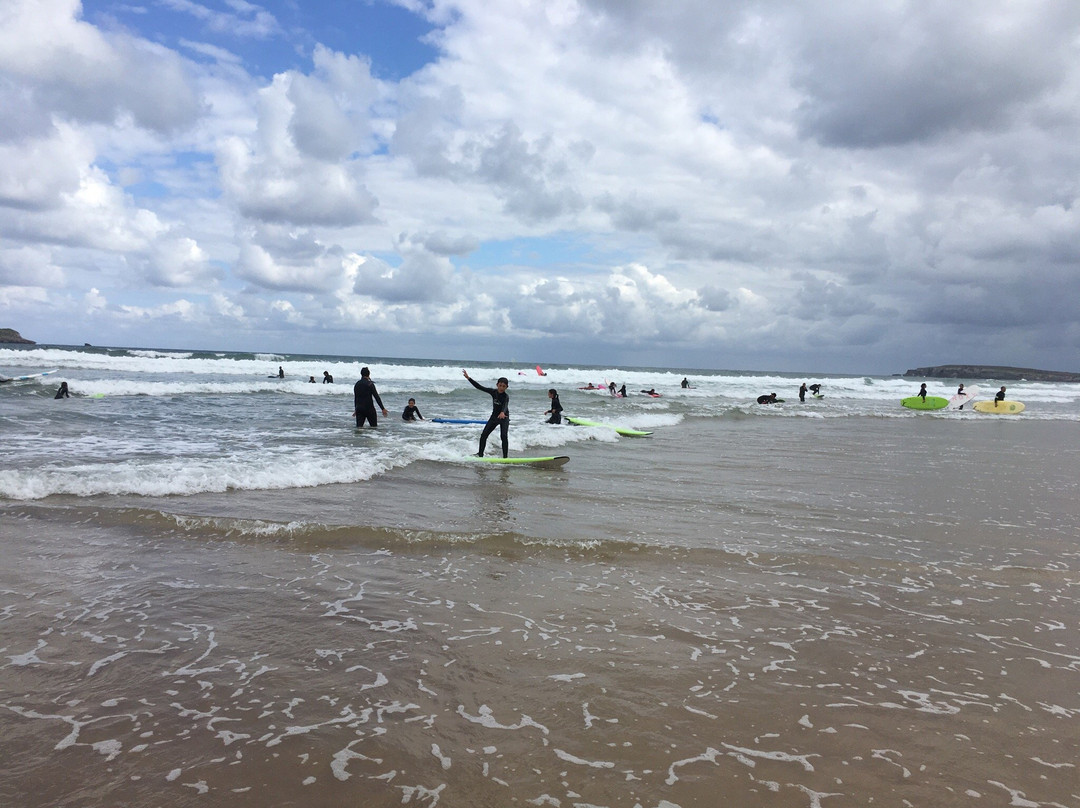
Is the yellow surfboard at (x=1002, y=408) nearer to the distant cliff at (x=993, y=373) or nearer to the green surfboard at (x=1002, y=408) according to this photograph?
the green surfboard at (x=1002, y=408)

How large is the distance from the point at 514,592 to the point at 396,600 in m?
1.12

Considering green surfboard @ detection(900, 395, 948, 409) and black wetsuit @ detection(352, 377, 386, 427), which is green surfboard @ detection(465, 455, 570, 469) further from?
green surfboard @ detection(900, 395, 948, 409)

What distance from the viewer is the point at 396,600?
5.61m

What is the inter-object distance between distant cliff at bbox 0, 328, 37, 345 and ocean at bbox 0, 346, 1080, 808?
139897 mm

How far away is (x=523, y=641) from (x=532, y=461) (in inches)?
356

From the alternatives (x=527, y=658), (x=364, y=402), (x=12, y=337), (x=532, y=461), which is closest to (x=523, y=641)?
(x=527, y=658)

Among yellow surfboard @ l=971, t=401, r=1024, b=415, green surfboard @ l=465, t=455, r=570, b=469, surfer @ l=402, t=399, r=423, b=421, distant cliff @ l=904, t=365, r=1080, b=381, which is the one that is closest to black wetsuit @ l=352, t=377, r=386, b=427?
surfer @ l=402, t=399, r=423, b=421

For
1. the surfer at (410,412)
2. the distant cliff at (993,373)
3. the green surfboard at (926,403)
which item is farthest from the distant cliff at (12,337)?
the distant cliff at (993,373)

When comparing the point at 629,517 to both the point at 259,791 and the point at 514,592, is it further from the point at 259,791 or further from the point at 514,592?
the point at 259,791

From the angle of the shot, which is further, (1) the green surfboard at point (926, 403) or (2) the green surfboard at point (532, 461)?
(1) the green surfboard at point (926, 403)

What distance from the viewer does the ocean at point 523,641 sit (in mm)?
3240

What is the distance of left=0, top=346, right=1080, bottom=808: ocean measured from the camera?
10.6 feet

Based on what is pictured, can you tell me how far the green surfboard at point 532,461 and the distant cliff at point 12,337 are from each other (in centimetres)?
13938

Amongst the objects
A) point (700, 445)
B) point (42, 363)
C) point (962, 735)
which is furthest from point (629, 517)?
point (42, 363)
